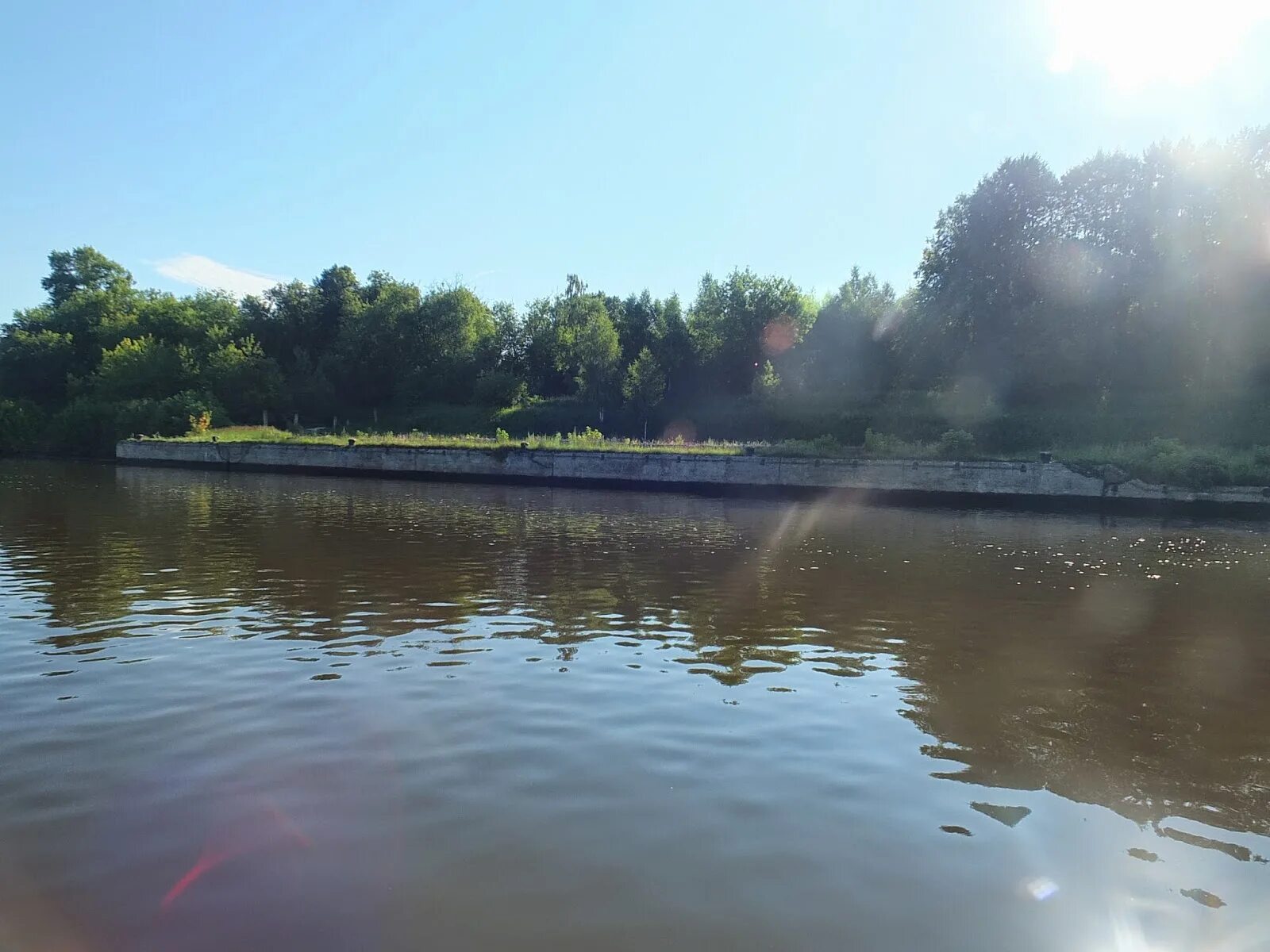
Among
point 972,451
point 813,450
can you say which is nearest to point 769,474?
point 813,450

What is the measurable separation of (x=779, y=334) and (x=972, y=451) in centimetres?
3007

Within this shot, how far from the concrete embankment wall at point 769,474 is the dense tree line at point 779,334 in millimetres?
11424

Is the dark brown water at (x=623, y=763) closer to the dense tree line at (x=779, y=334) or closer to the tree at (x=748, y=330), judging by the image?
the dense tree line at (x=779, y=334)

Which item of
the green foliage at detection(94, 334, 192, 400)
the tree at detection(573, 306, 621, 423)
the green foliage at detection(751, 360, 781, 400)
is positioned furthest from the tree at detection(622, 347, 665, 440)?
the green foliage at detection(94, 334, 192, 400)

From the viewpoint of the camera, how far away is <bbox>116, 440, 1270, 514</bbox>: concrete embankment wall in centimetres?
2806

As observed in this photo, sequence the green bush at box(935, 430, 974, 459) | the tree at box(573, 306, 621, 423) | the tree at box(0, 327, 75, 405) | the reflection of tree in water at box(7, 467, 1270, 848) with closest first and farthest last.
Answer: the reflection of tree in water at box(7, 467, 1270, 848) → the green bush at box(935, 430, 974, 459) → the tree at box(573, 306, 621, 423) → the tree at box(0, 327, 75, 405)

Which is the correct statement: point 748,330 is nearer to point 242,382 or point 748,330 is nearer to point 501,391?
point 501,391

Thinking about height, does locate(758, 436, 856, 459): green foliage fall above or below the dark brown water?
above

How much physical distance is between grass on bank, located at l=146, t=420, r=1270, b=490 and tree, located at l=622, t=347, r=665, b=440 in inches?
659

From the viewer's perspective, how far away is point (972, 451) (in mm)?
31281

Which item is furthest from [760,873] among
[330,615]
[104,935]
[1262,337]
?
[1262,337]

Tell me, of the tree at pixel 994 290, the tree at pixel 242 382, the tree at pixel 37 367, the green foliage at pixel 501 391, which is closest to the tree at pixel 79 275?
the tree at pixel 37 367

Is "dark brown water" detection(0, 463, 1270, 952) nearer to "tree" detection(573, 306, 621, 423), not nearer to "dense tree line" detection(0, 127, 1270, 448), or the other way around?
"dense tree line" detection(0, 127, 1270, 448)

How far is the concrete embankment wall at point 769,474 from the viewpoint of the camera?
28.1 metres
